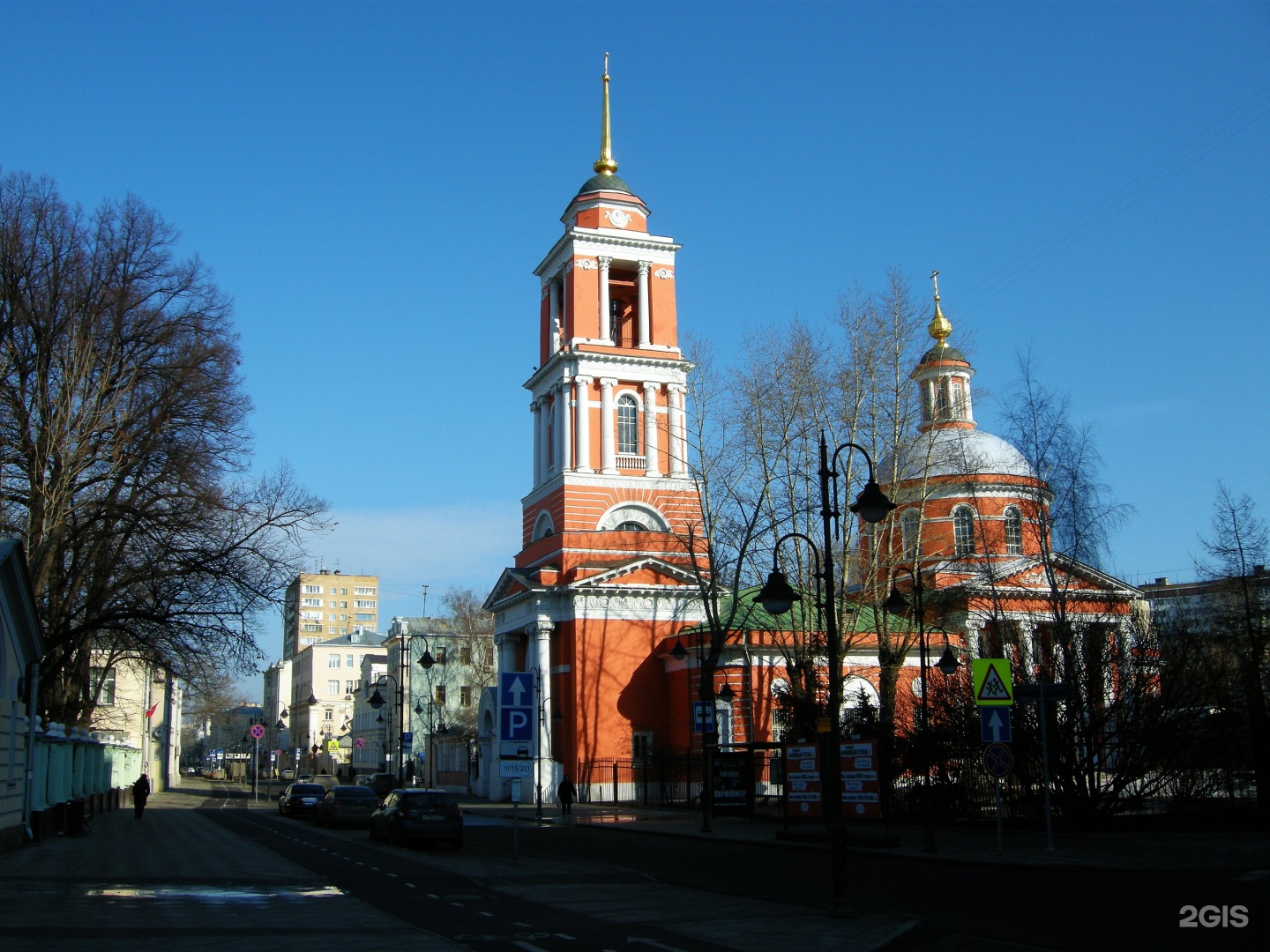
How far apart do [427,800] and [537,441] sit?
29235 millimetres

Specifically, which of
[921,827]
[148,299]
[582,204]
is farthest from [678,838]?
[582,204]

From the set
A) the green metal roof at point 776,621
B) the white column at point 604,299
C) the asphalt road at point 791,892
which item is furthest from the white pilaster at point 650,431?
the asphalt road at point 791,892

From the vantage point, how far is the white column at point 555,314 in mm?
51781

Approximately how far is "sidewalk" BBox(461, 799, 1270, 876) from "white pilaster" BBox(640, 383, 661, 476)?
19.7 m

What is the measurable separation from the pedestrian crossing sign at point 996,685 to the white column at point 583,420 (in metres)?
29.0

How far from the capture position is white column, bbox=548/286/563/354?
51.8 meters

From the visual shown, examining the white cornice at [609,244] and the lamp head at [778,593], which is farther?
the white cornice at [609,244]

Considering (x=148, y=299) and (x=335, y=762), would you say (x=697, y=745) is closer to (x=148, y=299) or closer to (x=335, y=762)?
(x=148, y=299)

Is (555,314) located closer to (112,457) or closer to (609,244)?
(609,244)

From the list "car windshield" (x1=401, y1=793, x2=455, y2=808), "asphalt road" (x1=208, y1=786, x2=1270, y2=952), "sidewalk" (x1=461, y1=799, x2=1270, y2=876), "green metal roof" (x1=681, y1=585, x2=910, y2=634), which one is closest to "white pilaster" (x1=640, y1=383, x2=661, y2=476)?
"green metal roof" (x1=681, y1=585, x2=910, y2=634)

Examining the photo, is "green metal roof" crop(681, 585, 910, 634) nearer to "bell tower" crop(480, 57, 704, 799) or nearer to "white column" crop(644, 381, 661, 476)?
"bell tower" crop(480, 57, 704, 799)

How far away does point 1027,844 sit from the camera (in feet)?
71.1

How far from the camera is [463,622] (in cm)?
7925

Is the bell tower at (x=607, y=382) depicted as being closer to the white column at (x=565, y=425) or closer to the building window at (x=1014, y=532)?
the white column at (x=565, y=425)
